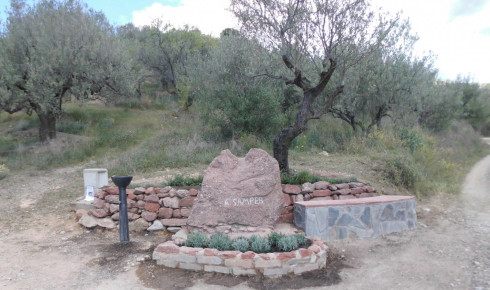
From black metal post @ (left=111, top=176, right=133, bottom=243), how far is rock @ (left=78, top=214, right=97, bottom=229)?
3.59 feet

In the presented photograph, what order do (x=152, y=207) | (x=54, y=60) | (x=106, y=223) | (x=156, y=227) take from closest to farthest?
(x=156, y=227) → (x=106, y=223) → (x=152, y=207) → (x=54, y=60)

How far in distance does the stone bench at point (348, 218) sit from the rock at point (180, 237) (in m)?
2.07

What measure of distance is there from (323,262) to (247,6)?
18.3 ft

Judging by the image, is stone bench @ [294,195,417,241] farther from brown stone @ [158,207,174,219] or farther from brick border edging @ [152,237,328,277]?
brown stone @ [158,207,174,219]

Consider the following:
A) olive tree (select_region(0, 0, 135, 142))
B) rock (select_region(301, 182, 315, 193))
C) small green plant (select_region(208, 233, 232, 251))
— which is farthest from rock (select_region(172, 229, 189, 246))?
olive tree (select_region(0, 0, 135, 142))

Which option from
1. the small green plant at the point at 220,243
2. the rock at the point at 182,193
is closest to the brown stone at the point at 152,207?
the rock at the point at 182,193

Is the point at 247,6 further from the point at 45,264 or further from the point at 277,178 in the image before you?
the point at 45,264

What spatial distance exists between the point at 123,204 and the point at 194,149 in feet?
18.8

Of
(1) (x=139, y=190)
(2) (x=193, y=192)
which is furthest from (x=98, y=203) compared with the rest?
(2) (x=193, y=192)

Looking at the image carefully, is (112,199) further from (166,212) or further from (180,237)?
(180,237)

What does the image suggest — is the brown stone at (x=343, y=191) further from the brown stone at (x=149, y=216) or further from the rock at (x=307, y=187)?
the brown stone at (x=149, y=216)

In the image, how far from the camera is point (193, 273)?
548 centimetres

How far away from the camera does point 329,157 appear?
12.4m

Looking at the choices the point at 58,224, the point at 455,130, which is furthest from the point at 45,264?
the point at 455,130
